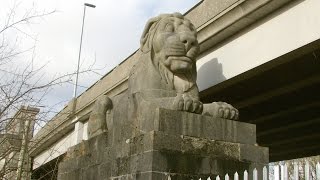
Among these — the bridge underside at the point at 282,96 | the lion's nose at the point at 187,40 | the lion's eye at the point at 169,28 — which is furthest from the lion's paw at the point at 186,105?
the bridge underside at the point at 282,96

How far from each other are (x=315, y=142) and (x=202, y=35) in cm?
1340

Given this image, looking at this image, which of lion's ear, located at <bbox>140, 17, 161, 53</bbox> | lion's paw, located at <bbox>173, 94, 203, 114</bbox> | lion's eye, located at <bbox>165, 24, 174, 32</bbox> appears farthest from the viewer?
lion's ear, located at <bbox>140, 17, 161, 53</bbox>

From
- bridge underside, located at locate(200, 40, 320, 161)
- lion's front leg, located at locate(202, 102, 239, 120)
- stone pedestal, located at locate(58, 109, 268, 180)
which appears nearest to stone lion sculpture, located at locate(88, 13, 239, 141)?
lion's front leg, located at locate(202, 102, 239, 120)

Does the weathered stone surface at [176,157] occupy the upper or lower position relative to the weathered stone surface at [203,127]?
lower

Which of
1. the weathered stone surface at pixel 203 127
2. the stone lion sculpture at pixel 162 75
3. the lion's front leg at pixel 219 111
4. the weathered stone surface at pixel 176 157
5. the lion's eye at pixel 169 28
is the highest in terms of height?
the lion's eye at pixel 169 28

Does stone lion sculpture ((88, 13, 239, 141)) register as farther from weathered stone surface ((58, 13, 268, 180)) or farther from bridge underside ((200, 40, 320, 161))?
bridge underside ((200, 40, 320, 161))

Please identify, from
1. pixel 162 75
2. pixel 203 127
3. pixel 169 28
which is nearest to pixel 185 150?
pixel 203 127

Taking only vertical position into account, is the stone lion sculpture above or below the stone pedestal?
above

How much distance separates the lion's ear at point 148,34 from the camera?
9180mm

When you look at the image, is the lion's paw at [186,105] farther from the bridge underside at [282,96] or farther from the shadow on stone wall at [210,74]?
the shadow on stone wall at [210,74]

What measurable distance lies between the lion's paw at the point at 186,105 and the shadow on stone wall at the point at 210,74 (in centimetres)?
434

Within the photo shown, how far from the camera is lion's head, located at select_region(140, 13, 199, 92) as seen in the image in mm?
8625

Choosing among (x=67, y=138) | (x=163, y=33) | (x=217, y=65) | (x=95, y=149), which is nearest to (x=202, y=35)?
(x=217, y=65)

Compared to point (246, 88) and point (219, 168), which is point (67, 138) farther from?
point (219, 168)
